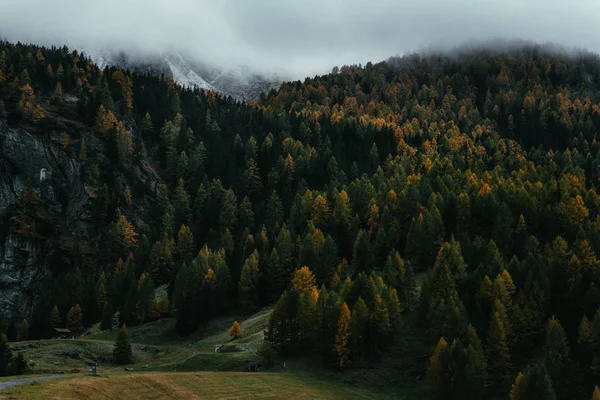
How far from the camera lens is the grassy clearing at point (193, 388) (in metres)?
51.4

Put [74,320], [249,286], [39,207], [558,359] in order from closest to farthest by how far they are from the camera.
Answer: [558,359] → [249,286] → [74,320] → [39,207]

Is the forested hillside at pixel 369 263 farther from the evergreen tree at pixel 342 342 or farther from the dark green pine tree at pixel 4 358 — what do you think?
the dark green pine tree at pixel 4 358

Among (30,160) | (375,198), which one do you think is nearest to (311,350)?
(375,198)

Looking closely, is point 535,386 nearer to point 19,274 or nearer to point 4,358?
point 4,358

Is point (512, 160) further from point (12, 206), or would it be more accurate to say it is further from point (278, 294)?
point (12, 206)

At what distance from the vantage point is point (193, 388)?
6712 centimetres

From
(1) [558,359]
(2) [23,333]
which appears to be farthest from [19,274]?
(1) [558,359]

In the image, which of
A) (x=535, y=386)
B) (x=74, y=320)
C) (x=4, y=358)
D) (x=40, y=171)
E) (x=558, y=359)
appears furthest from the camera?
(x=40, y=171)

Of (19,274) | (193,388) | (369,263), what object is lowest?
(193,388)

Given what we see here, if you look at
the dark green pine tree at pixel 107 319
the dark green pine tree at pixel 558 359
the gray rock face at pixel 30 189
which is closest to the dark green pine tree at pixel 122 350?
the dark green pine tree at pixel 107 319

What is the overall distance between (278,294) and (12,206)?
330 feet

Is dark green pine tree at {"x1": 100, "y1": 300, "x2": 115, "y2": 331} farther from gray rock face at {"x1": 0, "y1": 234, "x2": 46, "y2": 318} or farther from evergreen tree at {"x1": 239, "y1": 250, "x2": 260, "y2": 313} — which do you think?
gray rock face at {"x1": 0, "y1": 234, "x2": 46, "y2": 318}

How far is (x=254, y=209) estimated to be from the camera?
195 meters

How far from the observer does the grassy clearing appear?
2024 inches
